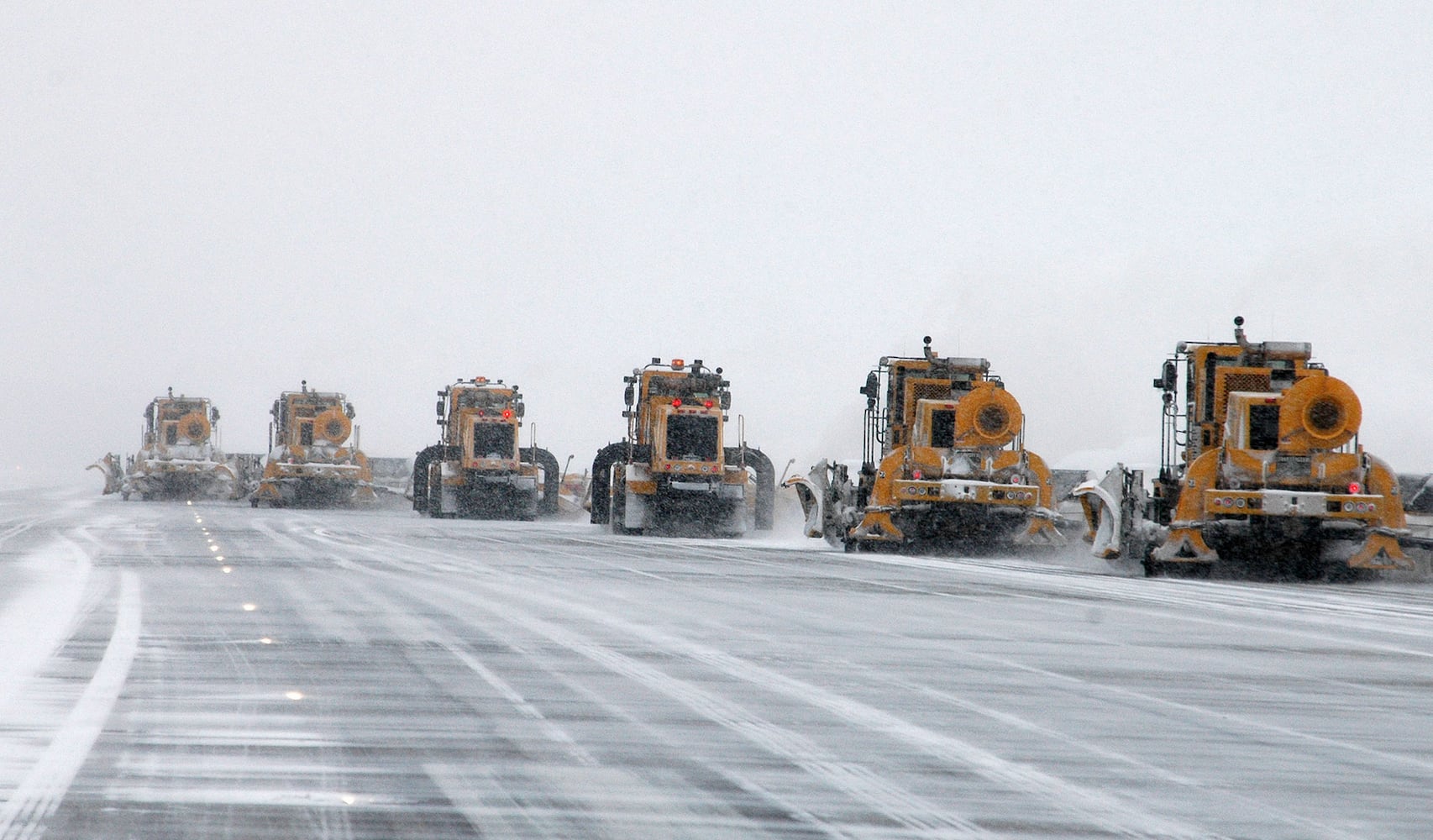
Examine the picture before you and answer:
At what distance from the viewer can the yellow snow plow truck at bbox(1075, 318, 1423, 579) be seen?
781 inches

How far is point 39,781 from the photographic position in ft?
20.2

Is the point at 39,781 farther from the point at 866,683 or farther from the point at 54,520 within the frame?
the point at 54,520

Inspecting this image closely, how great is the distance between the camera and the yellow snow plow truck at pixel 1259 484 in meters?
19.8

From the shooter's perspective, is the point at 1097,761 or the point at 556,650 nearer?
the point at 1097,761

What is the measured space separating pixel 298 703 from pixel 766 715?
6.95 feet

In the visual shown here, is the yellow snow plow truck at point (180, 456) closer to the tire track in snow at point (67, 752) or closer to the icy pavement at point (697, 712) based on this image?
the icy pavement at point (697, 712)

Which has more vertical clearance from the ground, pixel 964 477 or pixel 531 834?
pixel 964 477

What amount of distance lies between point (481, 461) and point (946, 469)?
1838cm

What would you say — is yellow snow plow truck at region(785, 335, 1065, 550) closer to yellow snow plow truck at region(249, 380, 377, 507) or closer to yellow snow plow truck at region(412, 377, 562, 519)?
yellow snow plow truck at region(412, 377, 562, 519)

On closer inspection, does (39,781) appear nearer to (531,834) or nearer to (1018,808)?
(531,834)

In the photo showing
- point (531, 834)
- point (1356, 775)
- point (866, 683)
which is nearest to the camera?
point (531, 834)

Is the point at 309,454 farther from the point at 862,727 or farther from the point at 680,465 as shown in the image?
the point at 862,727

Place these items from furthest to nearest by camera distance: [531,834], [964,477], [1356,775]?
[964,477] → [1356,775] → [531,834]

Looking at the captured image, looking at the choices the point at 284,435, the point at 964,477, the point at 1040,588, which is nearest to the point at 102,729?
the point at 1040,588
